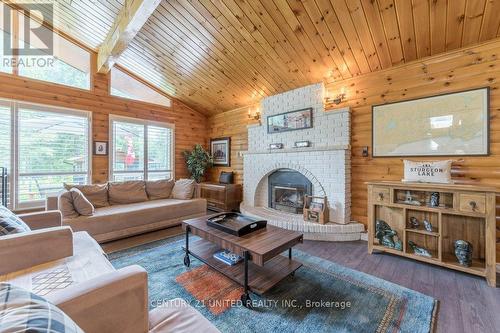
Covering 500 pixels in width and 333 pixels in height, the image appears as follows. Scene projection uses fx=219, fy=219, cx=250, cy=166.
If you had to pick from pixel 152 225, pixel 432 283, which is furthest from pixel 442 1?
pixel 152 225

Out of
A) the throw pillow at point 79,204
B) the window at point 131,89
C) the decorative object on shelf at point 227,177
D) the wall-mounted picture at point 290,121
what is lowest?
the throw pillow at point 79,204

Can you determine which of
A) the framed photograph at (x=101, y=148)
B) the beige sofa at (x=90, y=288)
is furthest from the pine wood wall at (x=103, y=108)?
the beige sofa at (x=90, y=288)

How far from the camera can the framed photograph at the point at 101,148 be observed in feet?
14.3

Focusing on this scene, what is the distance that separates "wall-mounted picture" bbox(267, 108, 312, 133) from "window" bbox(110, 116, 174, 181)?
2.67m

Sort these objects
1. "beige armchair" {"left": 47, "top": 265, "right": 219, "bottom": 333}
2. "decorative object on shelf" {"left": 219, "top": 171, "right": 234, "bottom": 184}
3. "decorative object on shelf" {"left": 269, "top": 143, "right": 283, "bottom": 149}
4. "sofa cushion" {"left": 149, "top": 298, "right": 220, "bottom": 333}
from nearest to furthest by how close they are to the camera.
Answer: "beige armchair" {"left": 47, "top": 265, "right": 219, "bottom": 333} < "sofa cushion" {"left": 149, "top": 298, "right": 220, "bottom": 333} < "decorative object on shelf" {"left": 269, "top": 143, "right": 283, "bottom": 149} < "decorative object on shelf" {"left": 219, "top": 171, "right": 234, "bottom": 184}

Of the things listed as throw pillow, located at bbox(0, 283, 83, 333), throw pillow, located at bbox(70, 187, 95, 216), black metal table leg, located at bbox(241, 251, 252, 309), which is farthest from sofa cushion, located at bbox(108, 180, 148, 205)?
throw pillow, located at bbox(0, 283, 83, 333)

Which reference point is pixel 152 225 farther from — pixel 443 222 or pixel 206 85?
pixel 443 222

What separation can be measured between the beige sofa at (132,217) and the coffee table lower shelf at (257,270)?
1.39m

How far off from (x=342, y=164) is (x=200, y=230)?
92.3 inches

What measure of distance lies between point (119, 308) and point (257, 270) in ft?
4.34

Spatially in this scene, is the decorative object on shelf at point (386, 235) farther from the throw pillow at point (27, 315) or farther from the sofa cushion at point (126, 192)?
the sofa cushion at point (126, 192)

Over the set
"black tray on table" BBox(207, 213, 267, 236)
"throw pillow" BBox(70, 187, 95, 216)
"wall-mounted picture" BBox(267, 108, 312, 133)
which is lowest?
"black tray on table" BBox(207, 213, 267, 236)

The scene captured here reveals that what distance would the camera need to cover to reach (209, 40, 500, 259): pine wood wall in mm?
2449

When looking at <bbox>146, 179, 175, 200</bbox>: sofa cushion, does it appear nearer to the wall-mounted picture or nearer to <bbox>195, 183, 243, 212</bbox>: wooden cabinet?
<bbox>195, 183, 243, 212</bbox>: wooden cabinet
